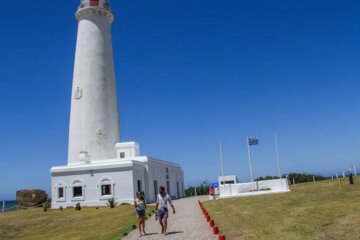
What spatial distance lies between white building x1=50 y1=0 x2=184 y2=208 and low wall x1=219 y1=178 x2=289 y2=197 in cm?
791

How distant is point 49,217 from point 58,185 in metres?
9.16

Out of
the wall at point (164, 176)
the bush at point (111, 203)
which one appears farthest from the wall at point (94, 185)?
the wall at point (164, 176)

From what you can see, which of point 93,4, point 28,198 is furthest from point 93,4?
point 28,198

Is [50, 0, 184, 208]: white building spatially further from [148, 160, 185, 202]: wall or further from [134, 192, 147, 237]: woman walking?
[134, 192, 147, 237]: woman walking

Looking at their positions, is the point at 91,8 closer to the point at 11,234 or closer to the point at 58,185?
the point at 58,185

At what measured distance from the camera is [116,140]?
133ft

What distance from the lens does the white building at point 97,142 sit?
3600 centimetres

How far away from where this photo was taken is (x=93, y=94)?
38969mm

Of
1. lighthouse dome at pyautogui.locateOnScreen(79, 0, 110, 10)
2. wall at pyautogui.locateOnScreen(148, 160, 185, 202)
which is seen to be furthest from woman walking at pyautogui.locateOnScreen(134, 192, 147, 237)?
lighthouse dome at pyautogui.locateOnScreen(79, 0, 110, 10)

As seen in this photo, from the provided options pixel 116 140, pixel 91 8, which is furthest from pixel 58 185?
pixel 91 8

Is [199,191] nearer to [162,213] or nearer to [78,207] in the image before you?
[78,207]

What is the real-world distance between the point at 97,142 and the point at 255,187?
51.1ft

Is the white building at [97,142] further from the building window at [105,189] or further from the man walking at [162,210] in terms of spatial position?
the man walking at [162,210]

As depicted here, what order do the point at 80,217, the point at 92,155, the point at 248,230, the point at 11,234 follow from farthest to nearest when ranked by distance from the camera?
the point at 92,155
the point at 80,217
the point at 11,234
the point at 248,230
